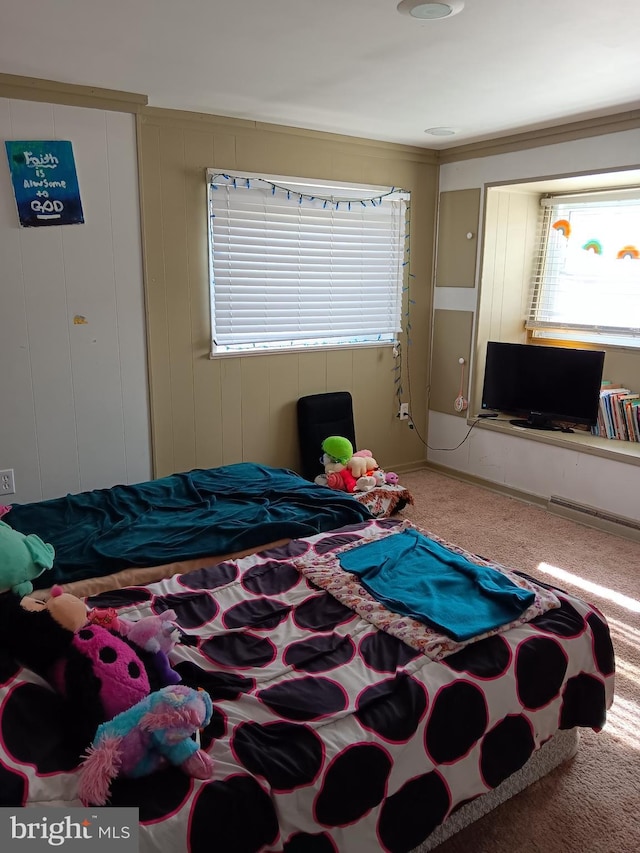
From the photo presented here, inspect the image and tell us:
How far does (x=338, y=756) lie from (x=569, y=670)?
851 millimetres

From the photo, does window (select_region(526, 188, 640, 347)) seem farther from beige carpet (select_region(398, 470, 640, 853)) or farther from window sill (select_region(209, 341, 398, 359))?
beige carpet (select_region(398, 470, 640, 853))

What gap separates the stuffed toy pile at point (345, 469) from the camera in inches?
157

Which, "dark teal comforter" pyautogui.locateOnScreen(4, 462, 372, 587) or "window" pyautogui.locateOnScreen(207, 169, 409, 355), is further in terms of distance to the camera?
"window" pyautogui.locateOnScreen(207, 169, 409, 355)

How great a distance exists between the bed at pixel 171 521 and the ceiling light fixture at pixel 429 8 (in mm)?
1935

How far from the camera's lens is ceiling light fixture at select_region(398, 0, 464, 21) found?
2.06 m

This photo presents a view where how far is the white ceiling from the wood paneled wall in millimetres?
235

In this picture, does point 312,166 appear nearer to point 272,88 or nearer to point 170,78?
point 272,88

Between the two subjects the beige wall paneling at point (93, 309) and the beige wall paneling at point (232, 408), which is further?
the beige wall paneling at point (232, 408)

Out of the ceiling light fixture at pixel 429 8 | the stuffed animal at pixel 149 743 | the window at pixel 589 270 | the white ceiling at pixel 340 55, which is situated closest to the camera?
the stuffed animal at pixel 149 743

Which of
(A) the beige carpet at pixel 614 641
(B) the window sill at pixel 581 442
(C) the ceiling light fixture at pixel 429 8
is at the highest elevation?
(C) the ceiling light fixture at pixel 429 8

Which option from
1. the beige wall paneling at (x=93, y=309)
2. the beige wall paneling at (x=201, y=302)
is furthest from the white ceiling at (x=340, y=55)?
the beige wall paneling at (x=93, y=309)

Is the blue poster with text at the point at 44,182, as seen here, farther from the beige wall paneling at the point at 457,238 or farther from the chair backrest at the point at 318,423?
the beige wall paneling at the point at 457,238

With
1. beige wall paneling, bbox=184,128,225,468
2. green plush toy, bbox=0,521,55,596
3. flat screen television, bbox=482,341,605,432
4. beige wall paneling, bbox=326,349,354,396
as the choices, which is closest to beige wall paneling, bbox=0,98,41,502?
beige wall paneling, bbox=184,128,225,468

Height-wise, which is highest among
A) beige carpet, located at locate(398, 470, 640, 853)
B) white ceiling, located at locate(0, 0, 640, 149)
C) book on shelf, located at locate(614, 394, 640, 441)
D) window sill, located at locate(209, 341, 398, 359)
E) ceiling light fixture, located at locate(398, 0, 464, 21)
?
white ceiling, located at locate(0, 0, 640, 149)
